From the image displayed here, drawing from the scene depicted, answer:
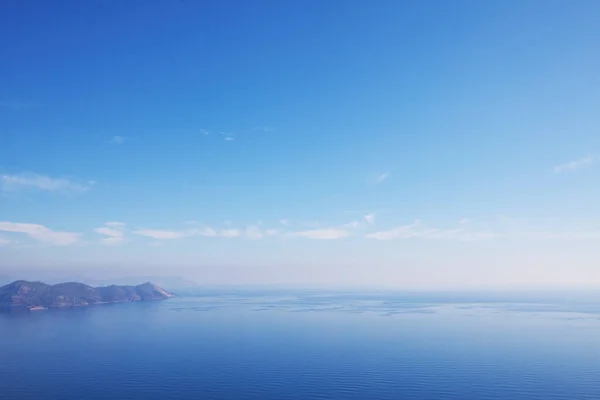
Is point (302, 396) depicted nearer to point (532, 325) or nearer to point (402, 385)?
point (402, 385)

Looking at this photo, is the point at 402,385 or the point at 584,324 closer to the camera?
the point at 402,385

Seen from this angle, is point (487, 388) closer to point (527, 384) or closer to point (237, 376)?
point (527, 384)

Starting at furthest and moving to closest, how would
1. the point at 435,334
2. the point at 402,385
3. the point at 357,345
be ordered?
the point at 435,334
the point at 357,345
the point at 402,385

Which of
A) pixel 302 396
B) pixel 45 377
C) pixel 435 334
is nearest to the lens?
pixel 302 396

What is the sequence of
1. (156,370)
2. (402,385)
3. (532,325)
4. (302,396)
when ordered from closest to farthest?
(302,396), (402,385), (156,370), (532,325)

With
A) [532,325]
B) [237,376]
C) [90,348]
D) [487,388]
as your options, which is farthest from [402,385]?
[532,325]

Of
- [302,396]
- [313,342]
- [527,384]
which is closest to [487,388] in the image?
[527,384]
